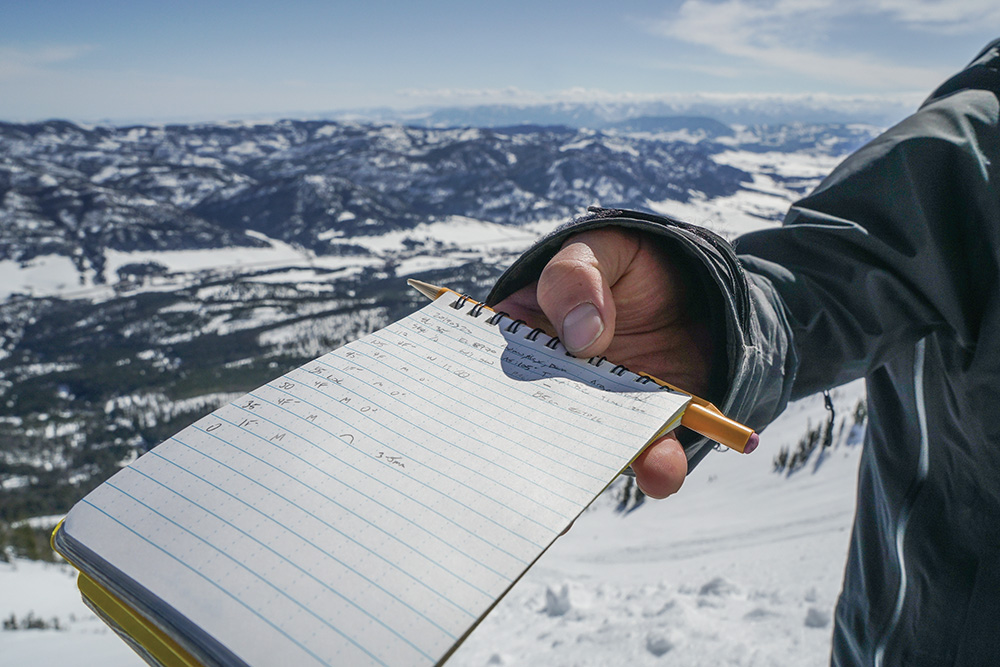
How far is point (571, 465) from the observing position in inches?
48.9

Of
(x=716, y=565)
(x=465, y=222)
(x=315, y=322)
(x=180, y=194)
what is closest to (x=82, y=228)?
(x=180, y=194)

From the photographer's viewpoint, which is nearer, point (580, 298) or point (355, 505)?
point (355, 505)

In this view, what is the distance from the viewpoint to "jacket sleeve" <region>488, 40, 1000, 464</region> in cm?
160

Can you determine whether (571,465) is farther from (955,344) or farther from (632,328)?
(955,344)

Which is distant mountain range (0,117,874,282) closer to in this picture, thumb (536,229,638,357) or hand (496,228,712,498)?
hand (496,228,712,498)

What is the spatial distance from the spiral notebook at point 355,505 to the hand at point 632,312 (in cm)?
12

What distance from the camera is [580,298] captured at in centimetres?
157

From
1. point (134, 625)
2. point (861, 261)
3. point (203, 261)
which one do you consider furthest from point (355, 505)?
point (203, 261)

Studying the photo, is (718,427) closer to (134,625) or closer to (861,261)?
(861,261)

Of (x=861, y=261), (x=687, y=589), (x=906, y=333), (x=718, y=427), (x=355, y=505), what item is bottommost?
(x=687, y=589)

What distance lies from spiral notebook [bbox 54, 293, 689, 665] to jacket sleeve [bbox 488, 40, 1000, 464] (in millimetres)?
445

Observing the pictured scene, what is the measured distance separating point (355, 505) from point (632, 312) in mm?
1247

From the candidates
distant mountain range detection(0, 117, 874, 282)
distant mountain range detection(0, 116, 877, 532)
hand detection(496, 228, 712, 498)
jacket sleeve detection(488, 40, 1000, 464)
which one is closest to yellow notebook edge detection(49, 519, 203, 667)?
hand detection(496, 228, 712, 498)

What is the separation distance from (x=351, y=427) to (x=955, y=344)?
2.02 meters
